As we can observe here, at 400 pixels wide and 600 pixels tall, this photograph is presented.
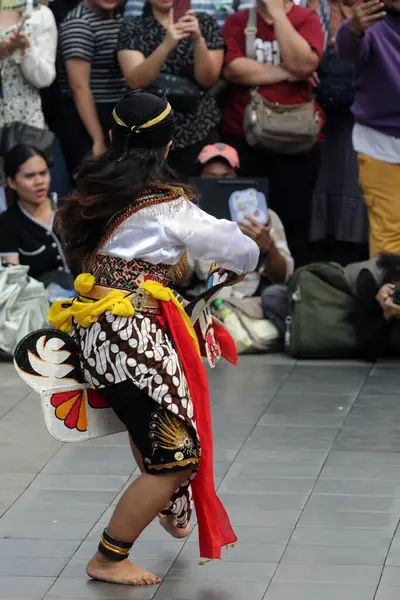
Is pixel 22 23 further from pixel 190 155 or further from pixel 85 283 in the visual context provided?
pixel 85 283

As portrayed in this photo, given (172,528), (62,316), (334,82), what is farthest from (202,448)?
(334,82)

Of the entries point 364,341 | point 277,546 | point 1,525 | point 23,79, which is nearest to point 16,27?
point 23,79

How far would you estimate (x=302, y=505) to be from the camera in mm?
4809

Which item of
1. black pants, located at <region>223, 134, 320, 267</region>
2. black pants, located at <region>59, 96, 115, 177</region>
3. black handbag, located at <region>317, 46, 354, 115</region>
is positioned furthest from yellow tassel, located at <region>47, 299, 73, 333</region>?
black handbag, located at <region>317, 46, 354, 115</region>

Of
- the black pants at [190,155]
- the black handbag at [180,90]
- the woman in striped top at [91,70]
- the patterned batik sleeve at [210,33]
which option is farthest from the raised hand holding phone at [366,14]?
the woman in striped top at [91,70]

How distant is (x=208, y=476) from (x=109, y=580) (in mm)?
474

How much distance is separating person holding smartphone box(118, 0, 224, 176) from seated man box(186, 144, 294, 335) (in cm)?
19

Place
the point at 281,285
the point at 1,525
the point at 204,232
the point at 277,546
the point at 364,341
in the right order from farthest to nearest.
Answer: the point at 281,285 → the point at 364,341 → the point at 1,525 → the point at 277,546 → the point at 204,232

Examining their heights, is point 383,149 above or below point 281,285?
above

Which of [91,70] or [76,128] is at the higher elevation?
[91,70]

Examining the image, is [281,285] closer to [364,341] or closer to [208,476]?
[364,341]

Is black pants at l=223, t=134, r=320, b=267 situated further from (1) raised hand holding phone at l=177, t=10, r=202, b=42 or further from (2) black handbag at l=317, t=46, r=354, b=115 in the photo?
(1) raised hand holding phone at l=177, t=10, r=202, b=42

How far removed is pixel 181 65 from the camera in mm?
7527

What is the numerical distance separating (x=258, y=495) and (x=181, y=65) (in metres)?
3.42
